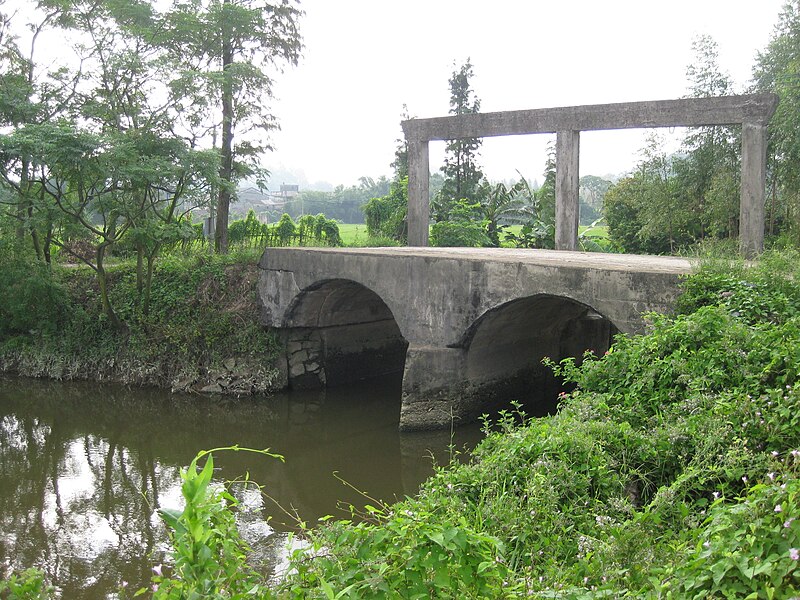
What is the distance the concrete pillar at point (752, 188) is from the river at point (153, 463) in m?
5.40

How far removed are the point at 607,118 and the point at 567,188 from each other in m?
1.47

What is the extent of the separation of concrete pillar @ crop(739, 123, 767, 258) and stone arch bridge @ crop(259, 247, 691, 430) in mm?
1268

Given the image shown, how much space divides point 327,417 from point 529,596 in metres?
10.1

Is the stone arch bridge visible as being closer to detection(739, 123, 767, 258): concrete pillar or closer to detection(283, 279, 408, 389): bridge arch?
detection(283, 279, 408, 389): bridge arch

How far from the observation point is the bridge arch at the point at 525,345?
1181cm

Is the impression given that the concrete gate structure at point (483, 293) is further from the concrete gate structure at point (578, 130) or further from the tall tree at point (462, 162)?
the tall tree at point (462, 162)

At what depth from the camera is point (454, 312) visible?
458 inches

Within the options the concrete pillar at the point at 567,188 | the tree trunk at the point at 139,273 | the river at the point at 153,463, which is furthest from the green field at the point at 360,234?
the river at the point at 153,463

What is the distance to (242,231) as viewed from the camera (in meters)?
23.5

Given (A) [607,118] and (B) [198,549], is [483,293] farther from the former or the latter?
(B) [198,549]

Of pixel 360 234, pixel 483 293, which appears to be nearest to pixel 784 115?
pixel 483 293

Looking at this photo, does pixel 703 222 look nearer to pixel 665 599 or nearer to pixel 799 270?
pixel 799 270

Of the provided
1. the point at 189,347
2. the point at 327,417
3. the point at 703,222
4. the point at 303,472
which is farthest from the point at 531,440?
the point at 703,222

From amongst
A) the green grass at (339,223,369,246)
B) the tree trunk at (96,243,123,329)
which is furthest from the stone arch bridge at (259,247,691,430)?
the green grass at (339,223,369,246)
